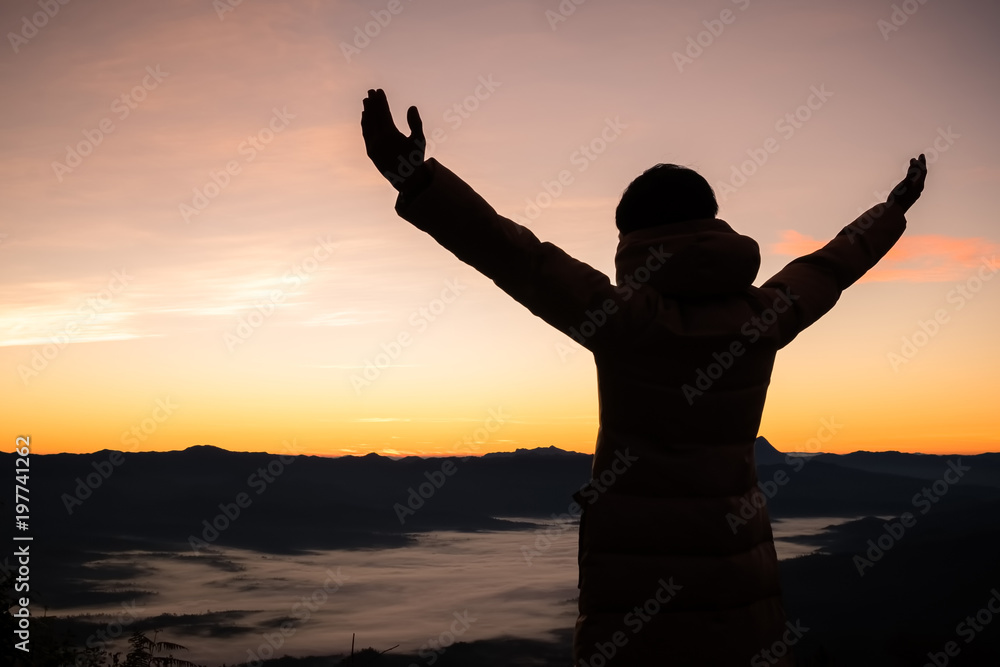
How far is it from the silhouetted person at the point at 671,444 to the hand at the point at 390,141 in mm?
69

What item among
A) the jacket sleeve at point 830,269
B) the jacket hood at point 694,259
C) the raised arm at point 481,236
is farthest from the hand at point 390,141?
the jacket sleeve at point 830,269

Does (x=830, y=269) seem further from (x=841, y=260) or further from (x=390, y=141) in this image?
(x=390, y=141)

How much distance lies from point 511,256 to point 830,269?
123cm

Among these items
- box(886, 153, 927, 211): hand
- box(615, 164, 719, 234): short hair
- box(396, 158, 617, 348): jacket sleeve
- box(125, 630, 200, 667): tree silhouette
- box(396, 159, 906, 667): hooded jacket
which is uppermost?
box(886, 153, 927, 211): hand

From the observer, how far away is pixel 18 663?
10711 mm

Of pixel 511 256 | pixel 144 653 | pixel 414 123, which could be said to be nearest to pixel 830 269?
pixel 511 256

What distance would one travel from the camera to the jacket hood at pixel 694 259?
2094 millimetres

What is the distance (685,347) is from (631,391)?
19cm

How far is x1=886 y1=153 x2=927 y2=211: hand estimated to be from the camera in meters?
2.84

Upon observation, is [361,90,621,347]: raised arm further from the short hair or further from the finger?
the short hair

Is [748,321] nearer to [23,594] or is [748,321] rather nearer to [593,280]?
[593,280]

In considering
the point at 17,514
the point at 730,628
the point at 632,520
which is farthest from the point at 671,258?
the point at 17,514

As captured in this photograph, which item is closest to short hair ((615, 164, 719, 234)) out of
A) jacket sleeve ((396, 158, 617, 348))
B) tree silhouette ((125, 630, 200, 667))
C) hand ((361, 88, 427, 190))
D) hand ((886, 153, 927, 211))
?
jacket sleeve ((396, 158, 617, 348))

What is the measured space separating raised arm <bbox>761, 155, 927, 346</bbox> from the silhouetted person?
0.71ft
